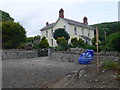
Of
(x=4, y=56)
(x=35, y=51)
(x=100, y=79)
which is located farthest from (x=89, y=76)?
(x=35, y=51)

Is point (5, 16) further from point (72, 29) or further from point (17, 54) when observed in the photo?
point (17, 54)

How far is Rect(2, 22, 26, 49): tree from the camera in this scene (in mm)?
16466

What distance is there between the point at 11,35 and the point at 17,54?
10.3 ft

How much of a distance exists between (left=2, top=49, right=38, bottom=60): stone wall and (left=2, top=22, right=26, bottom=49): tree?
1.79m

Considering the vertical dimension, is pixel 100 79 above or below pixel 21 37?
below

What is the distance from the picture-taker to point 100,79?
14.4 ft

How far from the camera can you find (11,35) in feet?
56.3

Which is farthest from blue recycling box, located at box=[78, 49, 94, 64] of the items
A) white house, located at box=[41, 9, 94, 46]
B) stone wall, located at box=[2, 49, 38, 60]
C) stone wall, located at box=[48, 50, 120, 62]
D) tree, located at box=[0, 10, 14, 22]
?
tree, located at box=[0, 10, 14, 22]

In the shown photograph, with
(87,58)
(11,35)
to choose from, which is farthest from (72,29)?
(87,58)

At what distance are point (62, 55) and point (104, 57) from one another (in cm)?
384

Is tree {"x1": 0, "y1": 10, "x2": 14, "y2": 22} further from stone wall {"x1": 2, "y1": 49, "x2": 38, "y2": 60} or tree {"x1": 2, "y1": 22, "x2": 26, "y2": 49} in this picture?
stone wall {"x1": 2, "y1": 49, "x2": 38, "y2": 60}

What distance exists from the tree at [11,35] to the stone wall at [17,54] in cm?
179

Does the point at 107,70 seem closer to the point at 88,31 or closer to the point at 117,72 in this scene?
the point at 117,72

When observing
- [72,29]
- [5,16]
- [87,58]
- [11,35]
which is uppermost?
[5,16]
